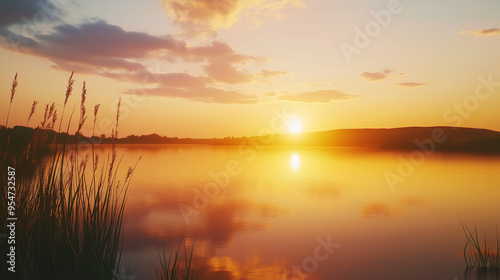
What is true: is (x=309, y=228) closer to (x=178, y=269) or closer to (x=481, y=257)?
(x=481, y=257)

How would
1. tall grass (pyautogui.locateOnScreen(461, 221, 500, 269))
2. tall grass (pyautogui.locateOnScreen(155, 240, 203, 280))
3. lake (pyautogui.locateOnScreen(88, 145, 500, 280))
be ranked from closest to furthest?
tall grass (pyautogui.locateOnScreen(155, 240, 203, 280))
tall grass (pyautogui.locateOnScreen(461, 221, 500, 269))
lake (pyautogui.locateOnScreen(88, 145, 500, 280))

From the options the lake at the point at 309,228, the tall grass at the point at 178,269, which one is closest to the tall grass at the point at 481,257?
the lake at the point at 309,228

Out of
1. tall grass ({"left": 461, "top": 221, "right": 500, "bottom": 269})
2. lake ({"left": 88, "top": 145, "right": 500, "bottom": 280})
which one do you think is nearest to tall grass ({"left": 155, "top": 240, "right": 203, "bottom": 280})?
lake ({"left": 88, "top": 145, "right": 500, "bottom": 280})

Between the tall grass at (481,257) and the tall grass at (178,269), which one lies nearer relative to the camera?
the tall grass at (178,269)

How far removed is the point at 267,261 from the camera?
480 inches

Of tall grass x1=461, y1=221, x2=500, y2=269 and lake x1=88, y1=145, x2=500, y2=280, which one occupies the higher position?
tall grass x1=461, y1=221, x2=500, y2=269

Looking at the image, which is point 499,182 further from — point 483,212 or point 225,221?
point 225,221

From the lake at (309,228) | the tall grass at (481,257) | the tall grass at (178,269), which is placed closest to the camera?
the tall grass at (178,269)

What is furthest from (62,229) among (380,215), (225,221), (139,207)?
(380,215)

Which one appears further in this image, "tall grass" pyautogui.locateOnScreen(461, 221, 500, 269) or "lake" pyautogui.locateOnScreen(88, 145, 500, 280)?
"lake" pyautogui.locateOnScreen(88, 145, 500, 280)

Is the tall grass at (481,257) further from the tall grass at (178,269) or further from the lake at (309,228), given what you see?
the tall grass at (178,269)

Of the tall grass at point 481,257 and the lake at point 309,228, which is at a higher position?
the tall grass at point 481,257

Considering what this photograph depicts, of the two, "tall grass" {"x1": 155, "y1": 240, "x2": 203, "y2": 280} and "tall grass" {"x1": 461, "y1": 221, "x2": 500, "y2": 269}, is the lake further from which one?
"tall grass" {"x1": 155, "y1": 240, "x2": 203, "y2": 280}

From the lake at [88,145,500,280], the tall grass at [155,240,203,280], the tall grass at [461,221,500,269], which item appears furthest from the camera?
the lake at [88,145,500,280]
